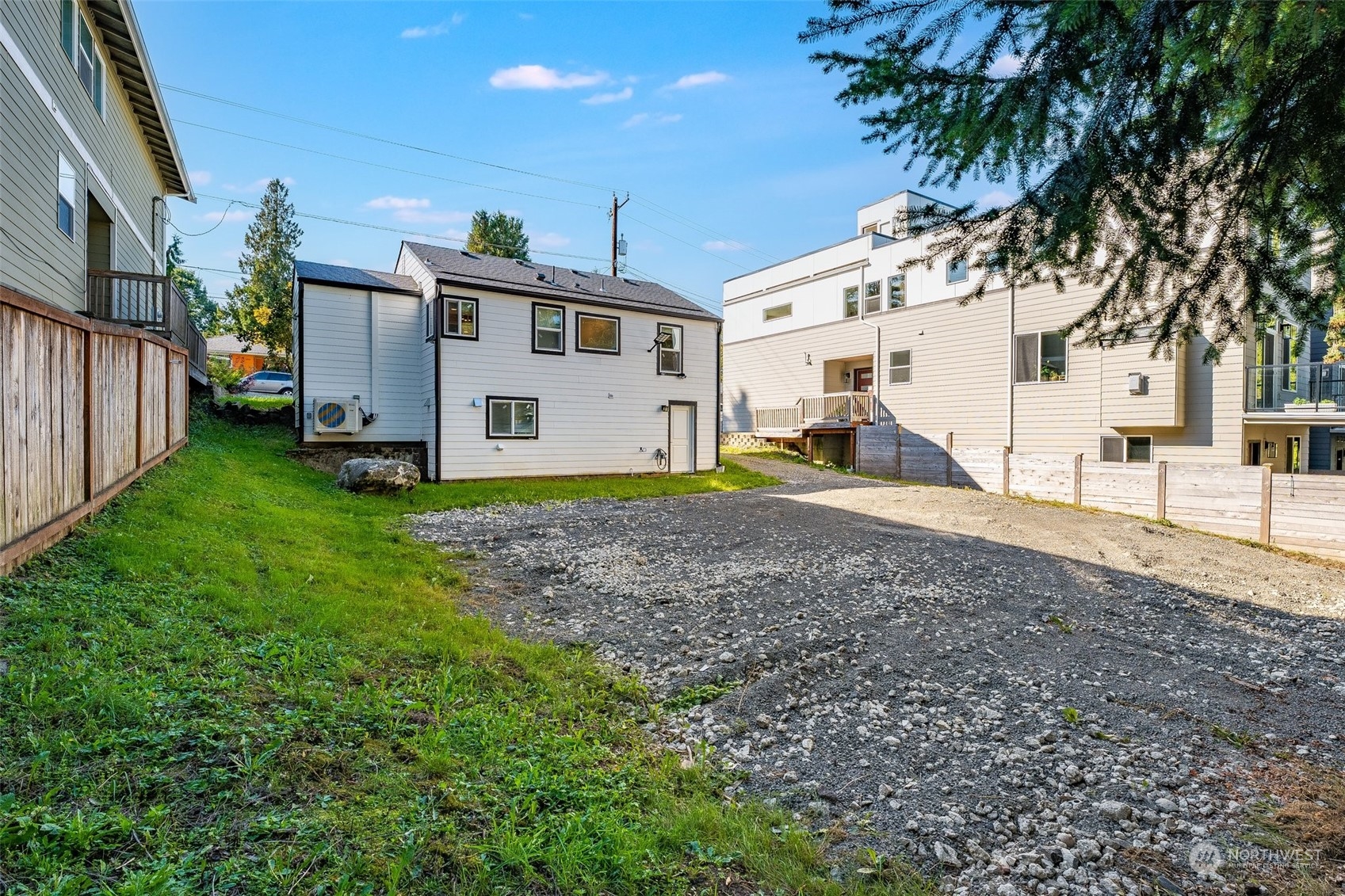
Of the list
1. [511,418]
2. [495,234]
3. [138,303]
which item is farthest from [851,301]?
[495,234]

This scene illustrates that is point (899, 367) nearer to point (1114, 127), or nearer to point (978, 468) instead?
point (978, 468)

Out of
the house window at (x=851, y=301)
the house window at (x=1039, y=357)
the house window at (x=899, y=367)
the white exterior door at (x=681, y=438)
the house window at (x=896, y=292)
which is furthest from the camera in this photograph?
the house window at (x=851, y=301)

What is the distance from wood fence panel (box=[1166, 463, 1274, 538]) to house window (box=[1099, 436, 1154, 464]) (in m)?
3.26

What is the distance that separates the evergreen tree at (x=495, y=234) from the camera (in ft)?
120

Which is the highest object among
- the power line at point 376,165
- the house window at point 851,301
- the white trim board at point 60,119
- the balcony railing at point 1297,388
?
the power line at point 376,165

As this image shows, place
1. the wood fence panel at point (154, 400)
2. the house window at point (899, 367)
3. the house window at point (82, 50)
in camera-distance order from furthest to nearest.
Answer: the house window at point (899, 367) < the house window at point (82, 50) < the wood fence panel at point (154, 400)

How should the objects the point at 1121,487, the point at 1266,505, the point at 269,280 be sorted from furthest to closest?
the point at 269,280 < the point at 1121,487 < the point at 1266,505

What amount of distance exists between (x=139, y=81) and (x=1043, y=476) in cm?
2087

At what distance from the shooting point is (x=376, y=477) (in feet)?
39.6

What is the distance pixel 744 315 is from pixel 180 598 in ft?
79.0

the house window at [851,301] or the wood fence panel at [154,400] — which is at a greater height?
the house window at [851,301]

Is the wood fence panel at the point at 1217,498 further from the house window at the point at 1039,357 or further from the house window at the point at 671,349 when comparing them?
the house window at the point at 671,349

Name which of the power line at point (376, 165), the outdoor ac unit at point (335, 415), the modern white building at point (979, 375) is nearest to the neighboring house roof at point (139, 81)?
the outdoor ac unit at point (335, 415)

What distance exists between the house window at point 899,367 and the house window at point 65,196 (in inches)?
790
